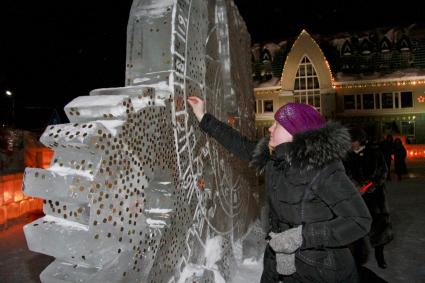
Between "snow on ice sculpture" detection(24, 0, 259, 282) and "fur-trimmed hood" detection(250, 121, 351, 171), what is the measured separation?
82cm

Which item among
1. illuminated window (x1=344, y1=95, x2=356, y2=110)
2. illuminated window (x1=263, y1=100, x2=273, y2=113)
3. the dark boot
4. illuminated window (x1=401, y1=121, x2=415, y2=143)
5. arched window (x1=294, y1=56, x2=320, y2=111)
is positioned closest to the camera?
the dark boot

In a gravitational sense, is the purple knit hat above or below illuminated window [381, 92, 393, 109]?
below

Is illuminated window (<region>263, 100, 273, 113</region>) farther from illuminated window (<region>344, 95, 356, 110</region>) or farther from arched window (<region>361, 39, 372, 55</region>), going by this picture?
arched window (<region>361, 39, 372, 55</region>)

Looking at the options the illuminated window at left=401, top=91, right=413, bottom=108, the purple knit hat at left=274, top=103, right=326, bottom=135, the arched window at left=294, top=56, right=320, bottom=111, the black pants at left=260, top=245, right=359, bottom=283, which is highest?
Answer: the arched window at left=294, top=56, right=320, bottom=111

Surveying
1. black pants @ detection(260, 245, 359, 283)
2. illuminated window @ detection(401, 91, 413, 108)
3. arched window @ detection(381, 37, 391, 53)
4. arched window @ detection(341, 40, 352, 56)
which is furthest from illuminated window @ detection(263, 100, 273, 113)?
black pants @ detection(260, 245, 359, 283)

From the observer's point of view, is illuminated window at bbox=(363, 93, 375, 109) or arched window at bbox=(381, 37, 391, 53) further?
illuminated window at bbox=(363, 93, 375, 109)

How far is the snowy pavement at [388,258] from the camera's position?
487 centimetres

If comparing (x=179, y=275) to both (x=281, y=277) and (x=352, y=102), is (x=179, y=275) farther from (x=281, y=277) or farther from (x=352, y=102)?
(x=352, y=102)

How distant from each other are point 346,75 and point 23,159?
2365cm

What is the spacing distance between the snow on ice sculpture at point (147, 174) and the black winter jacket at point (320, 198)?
28.7 inches

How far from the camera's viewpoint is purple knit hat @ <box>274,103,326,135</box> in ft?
7.61

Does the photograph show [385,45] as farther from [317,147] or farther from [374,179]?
[317,147]

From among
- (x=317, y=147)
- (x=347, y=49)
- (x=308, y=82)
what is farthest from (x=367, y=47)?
(x=317, y=147)

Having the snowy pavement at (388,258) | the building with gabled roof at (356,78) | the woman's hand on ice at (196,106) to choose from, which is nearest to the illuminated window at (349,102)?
the building with gabled roof at (356,78)
